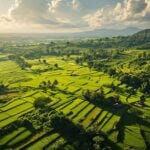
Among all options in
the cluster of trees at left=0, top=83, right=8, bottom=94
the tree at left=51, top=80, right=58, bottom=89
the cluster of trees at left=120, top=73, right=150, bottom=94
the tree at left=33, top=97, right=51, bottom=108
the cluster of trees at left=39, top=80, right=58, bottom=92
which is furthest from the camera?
the cluster of trees at left=120, top=73, right=150, bottom=94

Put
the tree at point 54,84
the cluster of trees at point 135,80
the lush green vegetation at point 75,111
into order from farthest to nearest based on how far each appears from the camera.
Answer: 1. the cluster of trees at point 135,80
2. the tree at point 54,84
3. the lush green vegetation at point 75,111

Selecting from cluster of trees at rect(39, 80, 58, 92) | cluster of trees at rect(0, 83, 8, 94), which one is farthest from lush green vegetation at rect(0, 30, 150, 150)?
cluster of trees at rect(0, 83, 8, 94)

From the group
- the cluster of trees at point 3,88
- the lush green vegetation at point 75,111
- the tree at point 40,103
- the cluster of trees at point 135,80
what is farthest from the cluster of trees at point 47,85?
the cluster of trees at point 135,80

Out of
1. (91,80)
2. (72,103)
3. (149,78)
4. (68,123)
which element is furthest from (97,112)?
(149,78)

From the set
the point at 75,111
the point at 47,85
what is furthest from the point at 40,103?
the point at 47,85

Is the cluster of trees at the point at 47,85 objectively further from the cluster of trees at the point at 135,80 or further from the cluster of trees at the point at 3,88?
the cluster of trees at the point at 135,80

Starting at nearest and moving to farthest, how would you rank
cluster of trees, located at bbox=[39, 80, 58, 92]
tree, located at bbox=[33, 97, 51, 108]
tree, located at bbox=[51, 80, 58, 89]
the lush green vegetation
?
the lush green vegetation, tree, located at bbox=[33, 97, 51, 108], cluster of trees, located at bbox=[39, 80, 58, 92], tree, located at bbox=[51, 80, 58, 89]

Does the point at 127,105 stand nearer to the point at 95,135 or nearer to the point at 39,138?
the point at 95,135

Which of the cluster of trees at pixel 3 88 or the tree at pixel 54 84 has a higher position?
the tree at pixel 54 84

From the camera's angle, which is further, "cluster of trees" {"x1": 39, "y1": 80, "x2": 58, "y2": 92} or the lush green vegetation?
"cluster of trees" {"x1": 39, "y1": 80, "x2": 58, "y2": 92}

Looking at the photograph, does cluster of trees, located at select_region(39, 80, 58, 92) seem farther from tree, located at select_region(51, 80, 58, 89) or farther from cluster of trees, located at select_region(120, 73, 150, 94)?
cluster of trees, located at select_region(120, 73, 150, 94)

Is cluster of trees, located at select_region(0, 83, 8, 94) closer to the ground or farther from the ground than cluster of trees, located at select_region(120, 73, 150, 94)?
farther from the ground
